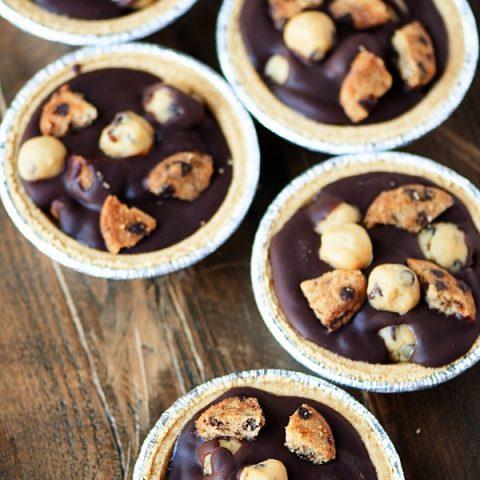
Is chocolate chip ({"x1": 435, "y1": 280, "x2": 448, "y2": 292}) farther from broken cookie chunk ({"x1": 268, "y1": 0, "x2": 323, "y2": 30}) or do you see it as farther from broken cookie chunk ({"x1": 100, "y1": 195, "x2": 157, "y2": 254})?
broken cookie chunk ({"x1": 268, "y1": 0, "x2": 323, "y2": 30})

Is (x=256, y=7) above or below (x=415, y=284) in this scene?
above

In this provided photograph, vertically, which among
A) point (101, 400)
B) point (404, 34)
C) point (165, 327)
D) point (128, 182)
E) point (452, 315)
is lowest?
point (101, 400)

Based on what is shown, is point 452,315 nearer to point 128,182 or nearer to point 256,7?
point 128,182

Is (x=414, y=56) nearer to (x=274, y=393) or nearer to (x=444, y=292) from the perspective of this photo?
(x=444, y=292)

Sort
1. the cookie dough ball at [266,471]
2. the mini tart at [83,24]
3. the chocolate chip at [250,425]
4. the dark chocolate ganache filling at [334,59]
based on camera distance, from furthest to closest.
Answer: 1. the mini tart at [83,24]
2. the dark chocolate ganache filling at [334,59]
3. the chocolate chip at [250,425]
4. the cookie dough ball at [266,471]

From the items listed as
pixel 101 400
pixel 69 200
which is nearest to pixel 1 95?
pixel 69 200

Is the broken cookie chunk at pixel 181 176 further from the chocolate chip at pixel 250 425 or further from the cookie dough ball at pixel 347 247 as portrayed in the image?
the chocolate chip at pixel 250 425

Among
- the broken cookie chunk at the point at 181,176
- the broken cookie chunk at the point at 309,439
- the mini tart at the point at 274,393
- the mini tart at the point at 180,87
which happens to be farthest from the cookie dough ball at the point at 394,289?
the broken cookie chunk at the point at 181,176
